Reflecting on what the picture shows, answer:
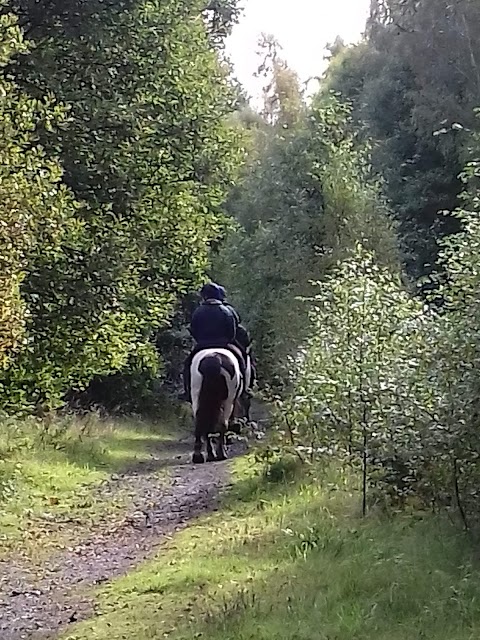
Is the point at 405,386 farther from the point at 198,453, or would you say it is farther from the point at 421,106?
the point at 421,106

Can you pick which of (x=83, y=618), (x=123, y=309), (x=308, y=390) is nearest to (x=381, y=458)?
(x=308, y=390)

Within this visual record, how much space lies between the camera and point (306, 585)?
7.19m

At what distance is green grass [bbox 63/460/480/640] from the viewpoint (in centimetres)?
629

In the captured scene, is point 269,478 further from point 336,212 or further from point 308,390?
point 336,212

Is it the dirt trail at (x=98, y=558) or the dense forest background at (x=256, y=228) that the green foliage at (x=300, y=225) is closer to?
the dense forest background at (x=256, y=228)

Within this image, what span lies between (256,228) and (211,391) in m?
14.0

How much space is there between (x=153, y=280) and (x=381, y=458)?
10.7 metres

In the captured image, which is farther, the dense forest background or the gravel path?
the dense forest background

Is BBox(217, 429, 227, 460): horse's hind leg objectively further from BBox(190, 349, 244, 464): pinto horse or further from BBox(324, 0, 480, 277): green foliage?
BBox(324, 0, 480, 277): green foliage

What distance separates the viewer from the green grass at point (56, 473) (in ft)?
35.1

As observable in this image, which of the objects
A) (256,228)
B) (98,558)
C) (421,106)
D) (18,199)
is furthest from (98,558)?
(421,106)

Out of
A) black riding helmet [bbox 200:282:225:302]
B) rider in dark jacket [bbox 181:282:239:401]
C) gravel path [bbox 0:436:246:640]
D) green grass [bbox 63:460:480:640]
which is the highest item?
black riding helmet [bbox 200:282:225:302]

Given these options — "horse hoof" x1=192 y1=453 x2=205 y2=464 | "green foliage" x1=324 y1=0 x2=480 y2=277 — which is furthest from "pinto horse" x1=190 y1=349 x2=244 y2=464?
"green foliage" x1=324 y1=0 x2=480 y2=277

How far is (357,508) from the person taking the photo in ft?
31.7
